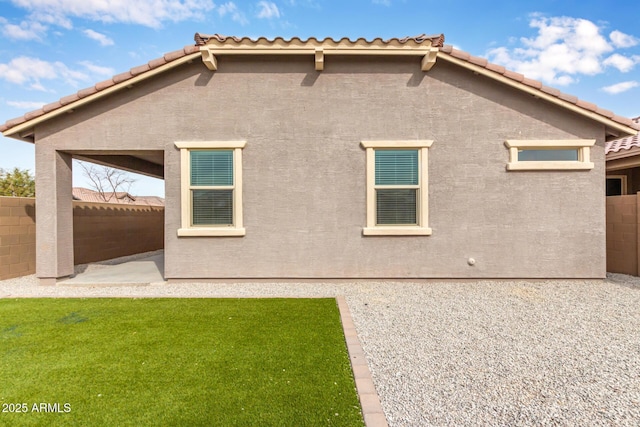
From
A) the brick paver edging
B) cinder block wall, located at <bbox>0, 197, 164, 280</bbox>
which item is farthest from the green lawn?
cinder block wall, located at <bbox>0, 197, 164, 280</bbox>

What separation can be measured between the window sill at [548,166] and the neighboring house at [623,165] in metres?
1.65

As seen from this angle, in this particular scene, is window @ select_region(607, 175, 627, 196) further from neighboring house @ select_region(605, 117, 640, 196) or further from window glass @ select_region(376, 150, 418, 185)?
window glass @ select_region(376, 150, 418, 185)

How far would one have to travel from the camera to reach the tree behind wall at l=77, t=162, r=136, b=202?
1400 inches

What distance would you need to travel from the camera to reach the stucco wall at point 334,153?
7.04m

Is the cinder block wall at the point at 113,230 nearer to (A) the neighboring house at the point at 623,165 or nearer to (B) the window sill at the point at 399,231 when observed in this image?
(B) the window sill at the point at 399,231

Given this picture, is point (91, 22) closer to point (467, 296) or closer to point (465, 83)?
point (465, 83)

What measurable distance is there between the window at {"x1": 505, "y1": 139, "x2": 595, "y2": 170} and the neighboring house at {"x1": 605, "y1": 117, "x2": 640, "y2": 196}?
150 cm

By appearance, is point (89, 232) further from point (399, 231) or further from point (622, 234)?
point (622, 234)

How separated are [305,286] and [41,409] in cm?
474

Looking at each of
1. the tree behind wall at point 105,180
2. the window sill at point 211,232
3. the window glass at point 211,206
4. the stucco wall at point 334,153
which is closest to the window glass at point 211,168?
the window glass at point 211,206

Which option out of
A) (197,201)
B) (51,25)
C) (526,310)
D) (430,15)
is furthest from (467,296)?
(51,25)

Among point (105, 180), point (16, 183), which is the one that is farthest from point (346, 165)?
point (105, 180)

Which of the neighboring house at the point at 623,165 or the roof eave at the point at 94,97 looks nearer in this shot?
the roof eave at the point at 94,97

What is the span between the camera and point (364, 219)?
23.4 feet
